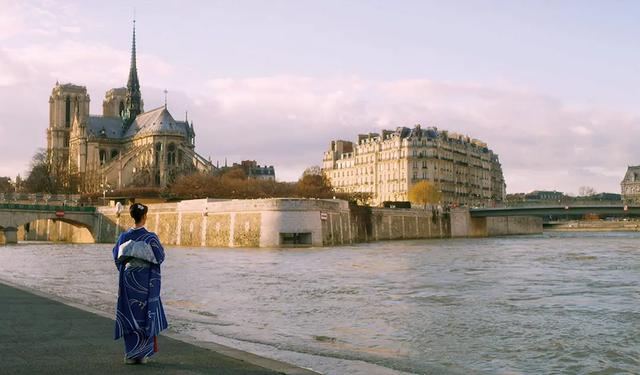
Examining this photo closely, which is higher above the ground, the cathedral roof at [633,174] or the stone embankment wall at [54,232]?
the cathedral roof at [633,174]

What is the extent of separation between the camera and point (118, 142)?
5645 inches

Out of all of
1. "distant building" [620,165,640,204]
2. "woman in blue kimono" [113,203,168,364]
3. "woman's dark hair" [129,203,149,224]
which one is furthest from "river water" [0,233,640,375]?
"distant building" [620,165,640,204]

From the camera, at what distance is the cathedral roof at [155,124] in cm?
12738

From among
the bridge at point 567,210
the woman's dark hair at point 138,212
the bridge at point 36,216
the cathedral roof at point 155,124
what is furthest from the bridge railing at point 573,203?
the woman's dark hair at point 138,212

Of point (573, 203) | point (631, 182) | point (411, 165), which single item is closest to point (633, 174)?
point (631, 182)

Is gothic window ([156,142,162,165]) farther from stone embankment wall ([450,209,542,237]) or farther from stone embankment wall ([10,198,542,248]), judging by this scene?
stone embankment wall ([450,209,542,237])

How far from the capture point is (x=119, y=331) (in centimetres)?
880

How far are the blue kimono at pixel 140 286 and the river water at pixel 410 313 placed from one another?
2.48m

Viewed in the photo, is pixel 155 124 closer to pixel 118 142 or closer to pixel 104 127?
pixel 118 142

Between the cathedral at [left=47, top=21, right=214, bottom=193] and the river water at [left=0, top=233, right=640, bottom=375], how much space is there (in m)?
89.5

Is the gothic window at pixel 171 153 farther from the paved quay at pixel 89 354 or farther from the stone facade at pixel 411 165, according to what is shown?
the paved quay at pixel 89 354

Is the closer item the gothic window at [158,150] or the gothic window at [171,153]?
the gothic window at [158,150]

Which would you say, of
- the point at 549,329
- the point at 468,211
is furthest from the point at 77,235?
the point at 549,329

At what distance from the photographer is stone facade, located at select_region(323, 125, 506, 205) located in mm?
126438
